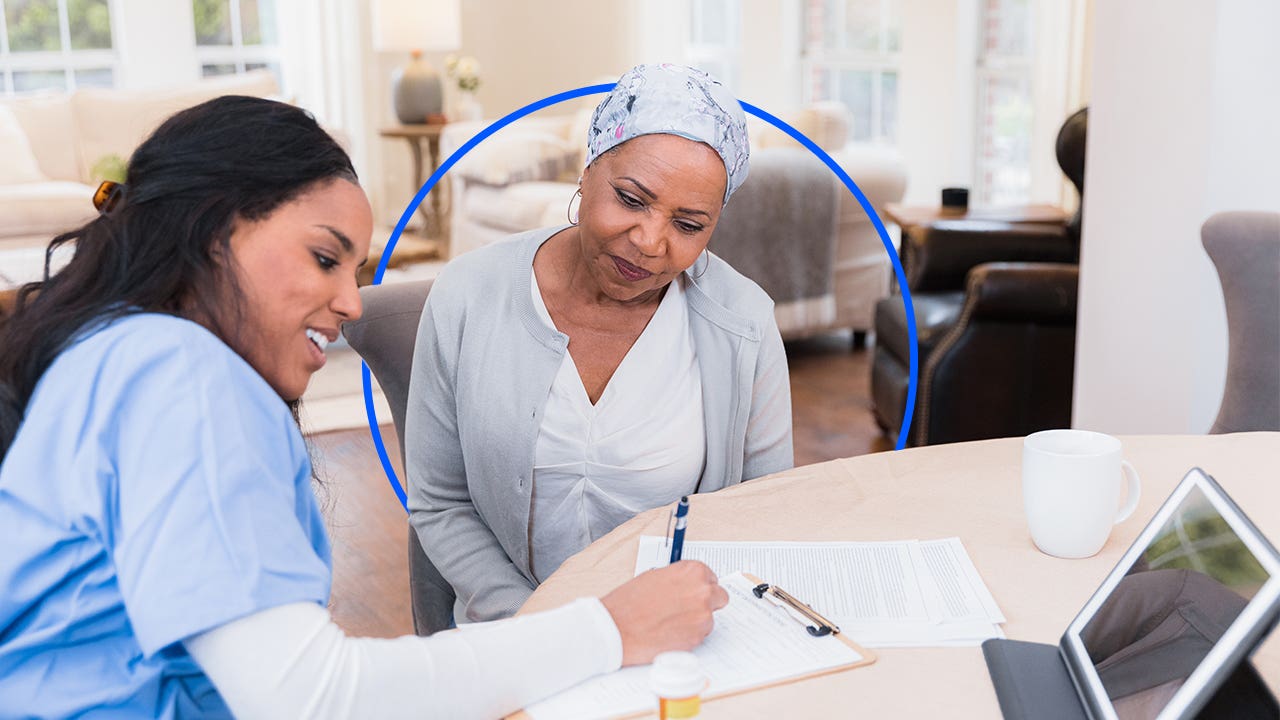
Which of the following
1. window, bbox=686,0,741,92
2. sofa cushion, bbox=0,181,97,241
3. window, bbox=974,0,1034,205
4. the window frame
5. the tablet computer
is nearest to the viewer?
the tablet computer

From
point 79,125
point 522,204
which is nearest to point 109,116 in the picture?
point 79,125

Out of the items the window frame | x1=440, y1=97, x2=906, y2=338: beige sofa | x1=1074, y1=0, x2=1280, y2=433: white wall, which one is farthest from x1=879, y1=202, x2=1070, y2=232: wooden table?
the window frame

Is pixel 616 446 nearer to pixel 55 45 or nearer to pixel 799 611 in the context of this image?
pixel 799 611

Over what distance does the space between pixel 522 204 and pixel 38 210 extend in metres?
2.60

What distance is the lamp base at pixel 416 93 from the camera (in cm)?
643

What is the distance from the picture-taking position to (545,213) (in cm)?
359

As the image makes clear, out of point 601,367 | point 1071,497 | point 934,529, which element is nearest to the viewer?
point 1071,497

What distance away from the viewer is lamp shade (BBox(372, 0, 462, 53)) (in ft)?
19.9

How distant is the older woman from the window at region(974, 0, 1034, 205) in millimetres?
4728

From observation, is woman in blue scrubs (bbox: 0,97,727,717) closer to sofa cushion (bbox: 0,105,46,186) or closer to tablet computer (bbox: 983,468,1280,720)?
tablet computer (bbox: 983,468,1280,720)

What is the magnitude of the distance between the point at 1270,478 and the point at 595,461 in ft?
2.39

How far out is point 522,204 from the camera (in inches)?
141

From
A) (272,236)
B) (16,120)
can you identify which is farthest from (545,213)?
(16,120)

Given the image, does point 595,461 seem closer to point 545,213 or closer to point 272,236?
point 272,236
